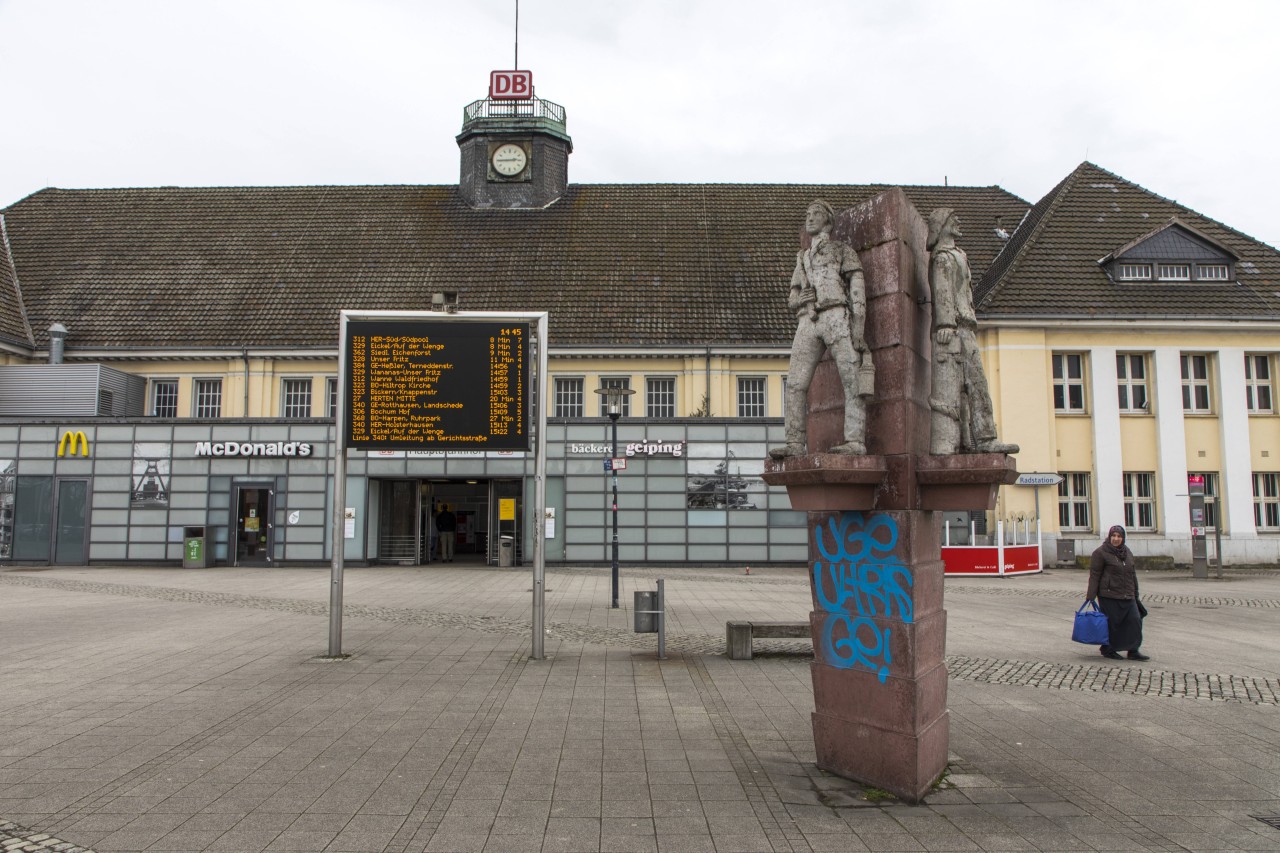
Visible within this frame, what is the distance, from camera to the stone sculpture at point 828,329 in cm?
598

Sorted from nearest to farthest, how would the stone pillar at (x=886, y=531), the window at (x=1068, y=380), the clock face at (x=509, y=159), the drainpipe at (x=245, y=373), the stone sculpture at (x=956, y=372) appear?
the stone pillar at (x=886, y=531), the stone sculpture at (x=956, y=372), the window at (x=1068, y=380), the drainpipe at (x=245, y=373), the clock face at (x=509, y=159)

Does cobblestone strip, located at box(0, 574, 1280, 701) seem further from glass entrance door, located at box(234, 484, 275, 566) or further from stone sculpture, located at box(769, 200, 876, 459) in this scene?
glass entrance door, located at box(234, 484, 275, 566)

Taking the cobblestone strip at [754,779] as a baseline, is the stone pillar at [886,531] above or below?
above

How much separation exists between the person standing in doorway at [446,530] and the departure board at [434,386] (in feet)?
61.4

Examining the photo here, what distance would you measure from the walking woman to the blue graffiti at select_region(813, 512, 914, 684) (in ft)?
20.9

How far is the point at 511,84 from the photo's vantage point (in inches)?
1406

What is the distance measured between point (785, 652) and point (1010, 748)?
13.3 feet

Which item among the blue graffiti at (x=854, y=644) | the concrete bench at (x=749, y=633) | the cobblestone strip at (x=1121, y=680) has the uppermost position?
the blue graffiti at (x=854, y=644)

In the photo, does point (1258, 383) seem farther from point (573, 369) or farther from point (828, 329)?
point (828, 329)

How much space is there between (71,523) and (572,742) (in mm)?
24988

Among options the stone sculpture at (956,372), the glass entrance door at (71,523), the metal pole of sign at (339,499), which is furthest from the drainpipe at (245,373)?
the stone sculpture at (956,372)

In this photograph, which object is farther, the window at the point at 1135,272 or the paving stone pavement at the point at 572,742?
the window at the point at 1135,272

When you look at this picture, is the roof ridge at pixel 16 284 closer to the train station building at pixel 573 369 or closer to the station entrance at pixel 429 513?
the train station building at pixel 573 369

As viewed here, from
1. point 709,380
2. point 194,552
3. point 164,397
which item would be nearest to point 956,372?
point 709,380
